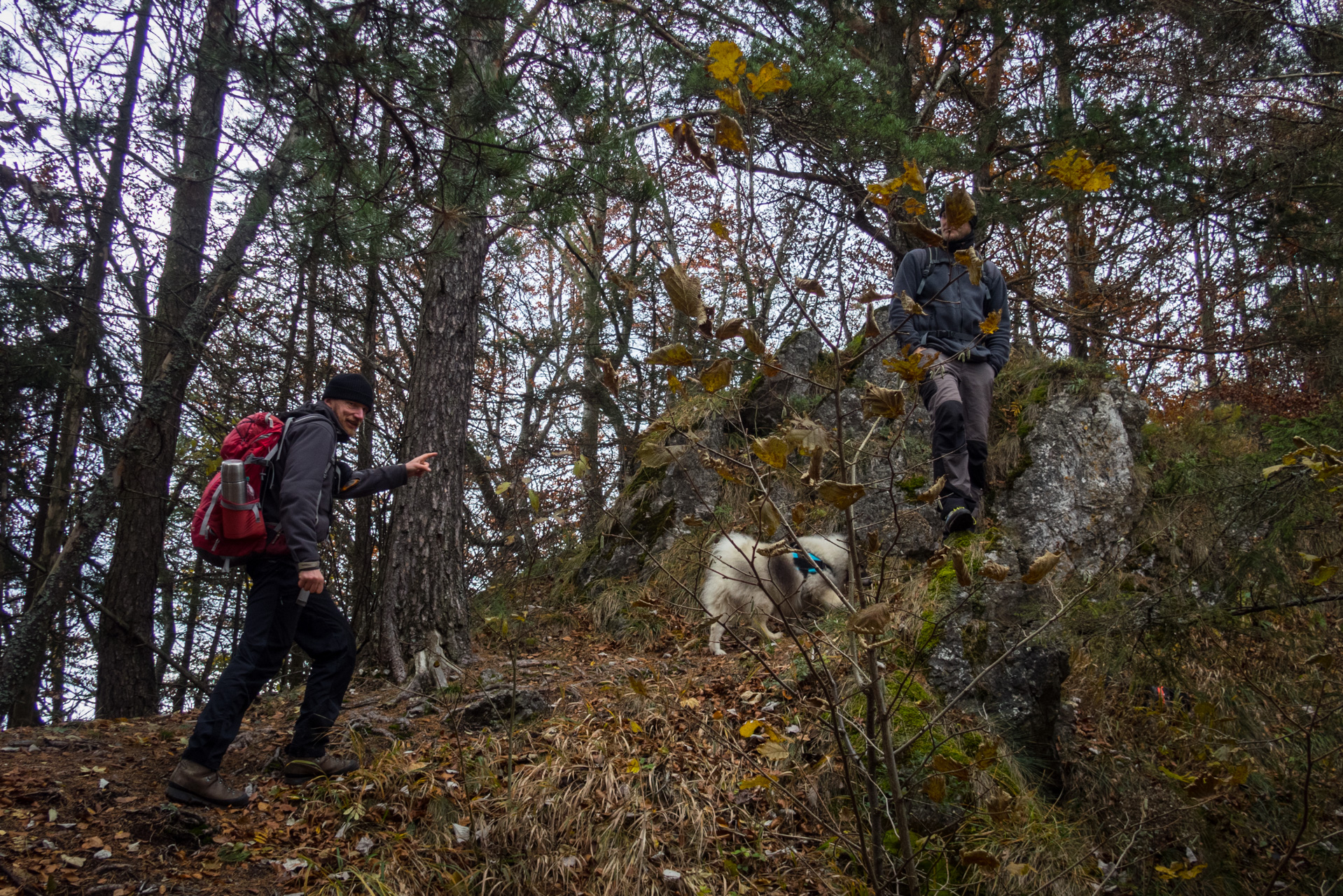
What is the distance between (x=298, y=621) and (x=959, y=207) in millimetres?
3336

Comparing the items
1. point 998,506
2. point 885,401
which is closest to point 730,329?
point 885,401

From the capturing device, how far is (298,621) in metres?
3.61

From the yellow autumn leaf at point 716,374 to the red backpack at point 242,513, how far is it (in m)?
2.46

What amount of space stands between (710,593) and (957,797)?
250 cm

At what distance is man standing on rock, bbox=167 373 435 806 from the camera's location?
340 cm

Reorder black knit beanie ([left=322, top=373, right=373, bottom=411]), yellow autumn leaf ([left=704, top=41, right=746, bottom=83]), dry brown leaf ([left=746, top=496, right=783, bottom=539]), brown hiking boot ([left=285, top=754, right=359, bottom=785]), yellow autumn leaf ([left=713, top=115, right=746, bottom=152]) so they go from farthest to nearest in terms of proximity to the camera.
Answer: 1. black knit beanie ([left=322, top=373, right=373, bottom=411])
2. brown hiking boot ([left=285, top=754, right=359, bottom=785])
3. dry brown leaf ([left=746, top=496, right=783, bottom=539])
4. yellow autumn leaf ([left=713, top=115, right=746, bottom=152])
5. yellow autumn leaf ([left=704, top=41, right=746, bottom=83])

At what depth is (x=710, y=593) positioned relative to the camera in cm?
578

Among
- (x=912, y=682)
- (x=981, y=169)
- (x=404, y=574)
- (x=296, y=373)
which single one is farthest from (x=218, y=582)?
(x=981, y=169)

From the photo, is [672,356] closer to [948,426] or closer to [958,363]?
[948,426]

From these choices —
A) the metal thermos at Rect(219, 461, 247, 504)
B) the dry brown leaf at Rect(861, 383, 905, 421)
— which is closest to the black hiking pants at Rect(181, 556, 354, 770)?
the metal thermos at Rect(219, 461, 247, 504)

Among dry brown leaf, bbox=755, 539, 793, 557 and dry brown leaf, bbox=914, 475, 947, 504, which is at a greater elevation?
dry brown leaf, bbox=914, 475, 947, 504

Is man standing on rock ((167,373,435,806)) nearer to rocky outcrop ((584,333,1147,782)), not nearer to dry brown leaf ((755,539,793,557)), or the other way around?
rocky outcrop ((584,333,1147,782))

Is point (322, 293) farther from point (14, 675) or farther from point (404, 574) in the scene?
point (14, 675)

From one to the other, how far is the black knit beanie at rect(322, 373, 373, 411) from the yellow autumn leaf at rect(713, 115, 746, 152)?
2463mm
